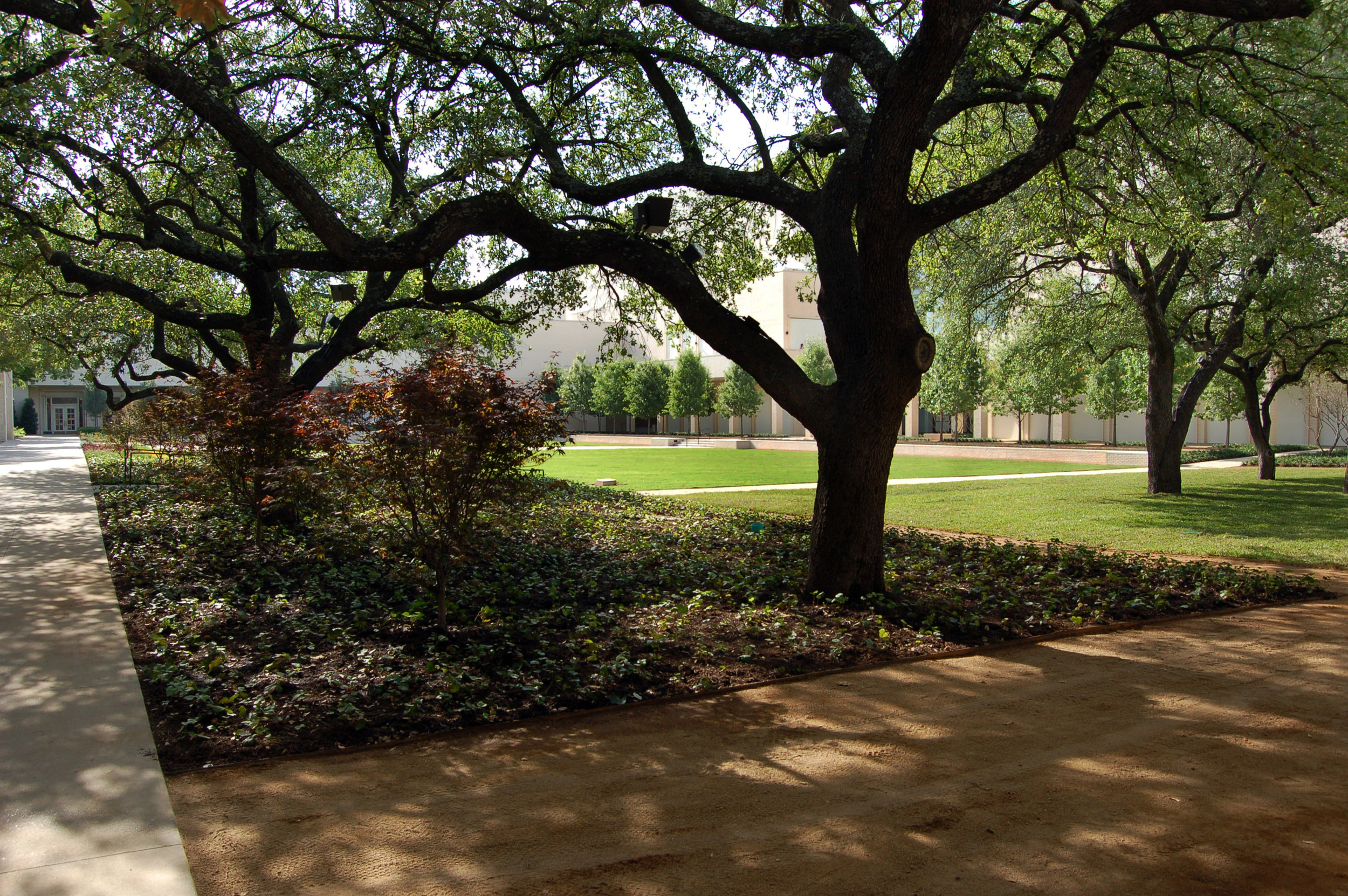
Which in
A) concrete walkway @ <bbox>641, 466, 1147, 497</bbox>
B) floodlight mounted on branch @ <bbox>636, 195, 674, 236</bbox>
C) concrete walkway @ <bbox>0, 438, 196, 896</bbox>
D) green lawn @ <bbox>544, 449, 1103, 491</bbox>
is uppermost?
floodlight mounted on branch @ <bbox>636, 195, 674, 236</bbox>

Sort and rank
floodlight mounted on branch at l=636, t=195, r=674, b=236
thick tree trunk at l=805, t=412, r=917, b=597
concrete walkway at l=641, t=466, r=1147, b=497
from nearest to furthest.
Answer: thick tree trunk at l=805, t=412, r=917, b=597
floodlight mounted on branch at l=636, t=195, r=674, b=236
concrete walkway at l=641, t=466, r=1147, b=497

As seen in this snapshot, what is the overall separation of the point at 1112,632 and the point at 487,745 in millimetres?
5015

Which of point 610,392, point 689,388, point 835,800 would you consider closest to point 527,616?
point 835,800

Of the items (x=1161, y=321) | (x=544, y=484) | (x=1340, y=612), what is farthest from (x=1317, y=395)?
(x=544, y=484)

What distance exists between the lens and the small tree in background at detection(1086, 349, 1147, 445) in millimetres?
35594

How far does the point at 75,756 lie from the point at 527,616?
330 cm

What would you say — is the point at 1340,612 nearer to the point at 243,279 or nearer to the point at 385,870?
the point at 385,870

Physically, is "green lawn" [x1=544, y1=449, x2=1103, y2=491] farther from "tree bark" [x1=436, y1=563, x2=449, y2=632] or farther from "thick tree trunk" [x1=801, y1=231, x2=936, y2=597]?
"tree bark" [x1=436, y1=563, x2=449, y2=632]

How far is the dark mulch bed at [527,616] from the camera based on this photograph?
4758 millimetres

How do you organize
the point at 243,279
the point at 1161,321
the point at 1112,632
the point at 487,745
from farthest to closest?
the point at 1161,321
the point at 243,279
the point at 1112,632
the point at 487,745

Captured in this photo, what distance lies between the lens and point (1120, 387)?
36594 millimetres

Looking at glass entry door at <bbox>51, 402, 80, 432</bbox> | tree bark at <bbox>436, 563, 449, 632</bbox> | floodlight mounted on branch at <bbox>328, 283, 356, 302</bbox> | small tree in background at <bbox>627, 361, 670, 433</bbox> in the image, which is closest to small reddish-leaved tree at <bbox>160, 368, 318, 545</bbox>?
floodlight mounted on branch at <bbox>328, 283, 356, 302</bbox>

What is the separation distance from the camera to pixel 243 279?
444 inches

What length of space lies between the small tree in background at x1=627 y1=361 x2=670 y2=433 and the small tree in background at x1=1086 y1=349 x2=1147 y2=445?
26068mm
